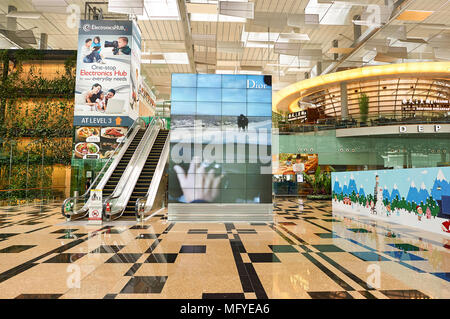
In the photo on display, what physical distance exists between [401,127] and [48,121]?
18.1m

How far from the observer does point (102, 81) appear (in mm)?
9680

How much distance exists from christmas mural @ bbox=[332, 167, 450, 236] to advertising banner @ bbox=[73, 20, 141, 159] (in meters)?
8.19

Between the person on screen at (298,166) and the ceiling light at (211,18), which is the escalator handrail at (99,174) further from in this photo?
the person on screen at (298,166)

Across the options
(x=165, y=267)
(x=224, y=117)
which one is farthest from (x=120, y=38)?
(x=165, y=267)

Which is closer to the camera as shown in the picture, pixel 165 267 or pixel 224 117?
pixel 165 267

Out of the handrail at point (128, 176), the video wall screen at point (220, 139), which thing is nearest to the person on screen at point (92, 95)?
the handrail at point (128, 176)

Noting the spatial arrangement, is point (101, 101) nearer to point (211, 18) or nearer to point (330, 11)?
point (211, 18)

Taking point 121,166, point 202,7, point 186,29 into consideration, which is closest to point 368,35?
point 202,7

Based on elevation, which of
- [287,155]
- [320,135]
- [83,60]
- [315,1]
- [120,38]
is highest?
[315,1]

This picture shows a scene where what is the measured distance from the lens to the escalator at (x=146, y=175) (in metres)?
7.57

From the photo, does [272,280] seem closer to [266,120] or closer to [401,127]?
[266,120]

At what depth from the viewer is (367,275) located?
3.00 m

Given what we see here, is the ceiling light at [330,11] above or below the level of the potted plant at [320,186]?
above

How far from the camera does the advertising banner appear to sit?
964 centimetres
